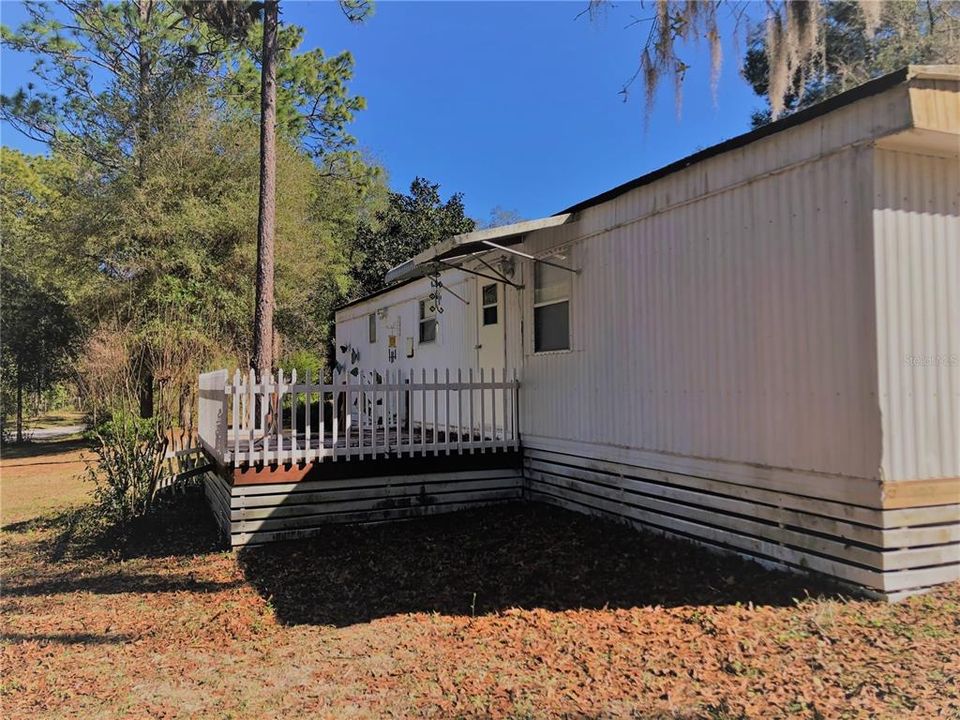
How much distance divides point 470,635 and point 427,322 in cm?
706

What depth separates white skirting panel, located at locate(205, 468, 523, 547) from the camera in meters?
6.16

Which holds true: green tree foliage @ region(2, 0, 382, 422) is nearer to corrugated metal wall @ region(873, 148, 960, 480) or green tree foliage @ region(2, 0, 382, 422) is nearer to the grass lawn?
the grass lawn

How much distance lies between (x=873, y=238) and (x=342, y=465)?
511 centimetres

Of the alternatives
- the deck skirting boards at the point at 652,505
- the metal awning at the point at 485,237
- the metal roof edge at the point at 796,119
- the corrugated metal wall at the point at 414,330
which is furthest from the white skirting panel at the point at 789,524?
the corrugated metal wall at the point at 414,330

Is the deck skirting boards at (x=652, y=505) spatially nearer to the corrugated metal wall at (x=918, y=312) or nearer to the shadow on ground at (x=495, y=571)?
the shadow on ground at (x=495, y=571)

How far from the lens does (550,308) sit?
713 cm

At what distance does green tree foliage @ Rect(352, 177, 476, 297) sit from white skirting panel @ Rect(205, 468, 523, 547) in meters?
16.3

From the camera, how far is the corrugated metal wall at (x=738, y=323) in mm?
3826

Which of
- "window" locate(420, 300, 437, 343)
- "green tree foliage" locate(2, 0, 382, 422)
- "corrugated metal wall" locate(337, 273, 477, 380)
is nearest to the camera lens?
"corrugated metal wall" locate(337, 273, 477, 380)

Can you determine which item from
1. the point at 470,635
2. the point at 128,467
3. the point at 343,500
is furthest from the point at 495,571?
the point at 128,467

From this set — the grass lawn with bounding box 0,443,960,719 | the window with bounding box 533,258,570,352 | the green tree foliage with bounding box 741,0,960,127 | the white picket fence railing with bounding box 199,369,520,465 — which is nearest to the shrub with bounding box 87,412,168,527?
the white picket fence railing with bounding box 199,369,520,465

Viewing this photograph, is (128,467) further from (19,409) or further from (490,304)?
(19,409)

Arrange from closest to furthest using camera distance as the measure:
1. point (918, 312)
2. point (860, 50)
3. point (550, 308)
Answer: point (918, 312) → point (550, 308) → point (860, 50)

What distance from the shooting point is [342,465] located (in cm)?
652
